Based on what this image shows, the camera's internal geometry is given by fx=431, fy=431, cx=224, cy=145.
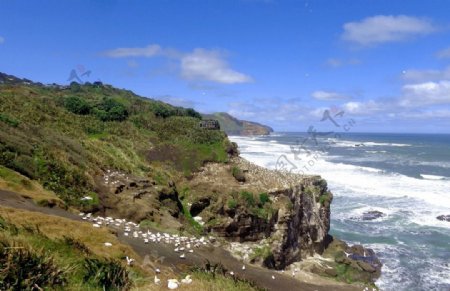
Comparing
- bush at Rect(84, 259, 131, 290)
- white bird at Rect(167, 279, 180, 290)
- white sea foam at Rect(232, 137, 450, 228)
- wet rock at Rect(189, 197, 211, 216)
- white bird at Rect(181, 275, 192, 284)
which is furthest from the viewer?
white sea foam at Rect(232, 137, 450, 228)

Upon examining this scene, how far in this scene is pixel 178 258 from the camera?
12.7 m

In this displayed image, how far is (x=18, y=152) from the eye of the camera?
16.2m

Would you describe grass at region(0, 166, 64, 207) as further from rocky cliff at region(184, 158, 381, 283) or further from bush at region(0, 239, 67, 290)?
rocky cliff at region(184, 158, 381, 283)

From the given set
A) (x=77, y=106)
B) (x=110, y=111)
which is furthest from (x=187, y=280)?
(x=77, y=106)

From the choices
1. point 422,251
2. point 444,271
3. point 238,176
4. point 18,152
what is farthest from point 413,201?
point 18,152

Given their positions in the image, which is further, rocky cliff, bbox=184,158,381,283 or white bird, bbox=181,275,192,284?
rocky cliff, bbox=184,158,381,283

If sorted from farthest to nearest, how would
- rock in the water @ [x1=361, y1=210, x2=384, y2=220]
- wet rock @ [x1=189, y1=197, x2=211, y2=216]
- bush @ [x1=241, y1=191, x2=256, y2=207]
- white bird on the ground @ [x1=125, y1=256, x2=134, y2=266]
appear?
rock in the water @ [x1=361, y1=210, x2=384, y2=220] → wet rock @ [x1=189, y1=197, x2=211, y2=216] → bush @ [x1=241, y1=191, x2=256, y2=207] → white bird on the ground @ [x1=125, y1=256, x2=134, y2=266]

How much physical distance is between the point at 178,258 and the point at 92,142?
1352 cm

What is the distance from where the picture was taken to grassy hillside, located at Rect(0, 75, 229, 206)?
16484mm

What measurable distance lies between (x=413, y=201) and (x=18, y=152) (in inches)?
1568

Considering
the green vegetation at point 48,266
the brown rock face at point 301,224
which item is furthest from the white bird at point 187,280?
the brown rock face at point 301,224

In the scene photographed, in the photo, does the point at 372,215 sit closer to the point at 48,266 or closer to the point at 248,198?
the point at 248,198

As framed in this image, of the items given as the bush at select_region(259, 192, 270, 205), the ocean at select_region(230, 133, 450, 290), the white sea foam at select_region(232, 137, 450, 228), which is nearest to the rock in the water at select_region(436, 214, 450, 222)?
the white sea foam at select_region(232, 137, 450, 228)

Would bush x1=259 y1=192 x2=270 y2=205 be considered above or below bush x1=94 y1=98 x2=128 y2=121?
below
